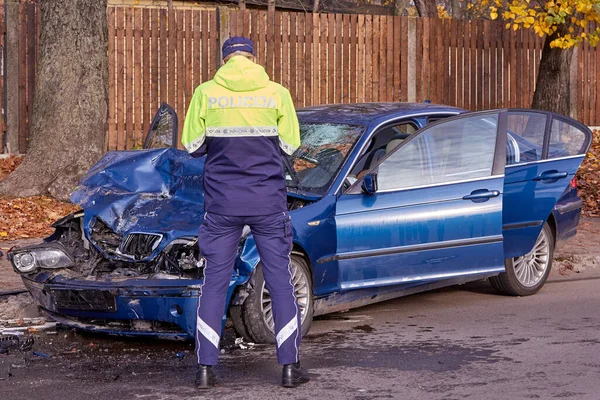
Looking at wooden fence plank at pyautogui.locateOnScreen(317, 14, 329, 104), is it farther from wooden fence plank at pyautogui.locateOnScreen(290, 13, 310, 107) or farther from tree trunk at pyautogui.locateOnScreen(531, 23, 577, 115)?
tree trunk at pyautogui.locateOnScreen(531, 23, 577, 115)

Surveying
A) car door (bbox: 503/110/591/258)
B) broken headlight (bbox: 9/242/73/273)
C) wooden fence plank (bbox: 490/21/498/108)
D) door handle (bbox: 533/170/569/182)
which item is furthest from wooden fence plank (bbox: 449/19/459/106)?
broken headlight (bbox: 9/242/73/273)

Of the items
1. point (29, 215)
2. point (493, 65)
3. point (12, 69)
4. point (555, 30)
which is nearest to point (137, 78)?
point (12, 69)

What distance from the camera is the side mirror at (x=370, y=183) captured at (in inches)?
287

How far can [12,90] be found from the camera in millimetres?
15469

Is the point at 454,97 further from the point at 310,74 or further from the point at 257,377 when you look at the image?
the point at 257,377

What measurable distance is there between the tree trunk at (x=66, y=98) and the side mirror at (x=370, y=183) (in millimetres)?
6211

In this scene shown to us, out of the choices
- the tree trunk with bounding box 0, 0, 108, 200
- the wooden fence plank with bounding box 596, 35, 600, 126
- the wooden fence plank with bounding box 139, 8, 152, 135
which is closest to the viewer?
the tree trunk with bounding box 0, 0, 108, 200

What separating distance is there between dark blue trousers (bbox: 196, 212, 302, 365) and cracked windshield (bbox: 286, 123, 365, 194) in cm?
150

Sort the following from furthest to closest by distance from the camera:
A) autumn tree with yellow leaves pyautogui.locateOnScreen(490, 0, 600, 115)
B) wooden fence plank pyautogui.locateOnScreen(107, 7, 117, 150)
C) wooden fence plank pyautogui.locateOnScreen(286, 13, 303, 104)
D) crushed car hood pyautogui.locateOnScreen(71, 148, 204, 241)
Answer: wooden fence plank pyautogui.locateOnScreen(286, 13, 303, 104) → wooden fence plank pyautogui.locateOnScreen(107, 7, 117, 150) → autumn tree with yellow leaves pyautogui.locateOnScreen(490, 0, 600, 115) → crushed car hood pyautogui.locateOnScreen(71, 148, 204, 241)

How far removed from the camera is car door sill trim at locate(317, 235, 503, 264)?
7.22 meters

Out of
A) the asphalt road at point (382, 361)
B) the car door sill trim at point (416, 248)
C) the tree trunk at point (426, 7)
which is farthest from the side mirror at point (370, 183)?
the tree trunk at point (426, 7)

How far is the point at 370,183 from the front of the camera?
23.9 feet

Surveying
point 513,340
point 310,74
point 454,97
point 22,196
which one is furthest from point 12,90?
point 513,340

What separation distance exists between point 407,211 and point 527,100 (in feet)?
42.6
